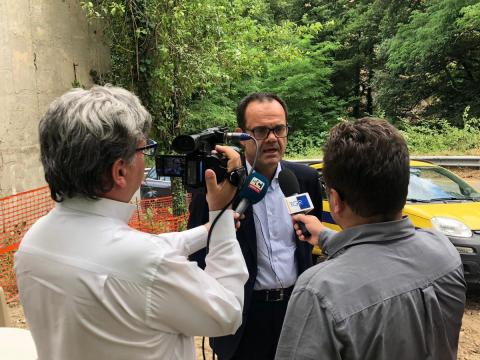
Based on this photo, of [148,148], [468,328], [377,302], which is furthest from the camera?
[468,328]

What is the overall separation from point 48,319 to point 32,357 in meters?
1.39

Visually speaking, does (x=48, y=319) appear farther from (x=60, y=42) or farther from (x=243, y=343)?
(x=60, y=42)

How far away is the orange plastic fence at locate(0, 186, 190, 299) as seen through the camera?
5.12 m

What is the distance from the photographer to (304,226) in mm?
1945

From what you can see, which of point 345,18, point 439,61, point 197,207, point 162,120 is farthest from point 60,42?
point 345,18

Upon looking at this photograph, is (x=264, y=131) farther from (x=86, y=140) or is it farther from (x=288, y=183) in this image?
(x=86, y=140)

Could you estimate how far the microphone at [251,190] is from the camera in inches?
71.9

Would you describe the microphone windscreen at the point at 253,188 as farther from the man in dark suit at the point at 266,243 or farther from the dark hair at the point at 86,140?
the dark hair at the point at 86,140

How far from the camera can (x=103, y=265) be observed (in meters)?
1.14

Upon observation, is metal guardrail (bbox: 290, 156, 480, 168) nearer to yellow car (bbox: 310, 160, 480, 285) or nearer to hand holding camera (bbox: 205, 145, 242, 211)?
yellow car (bbox: 310, 160, 480, 285)

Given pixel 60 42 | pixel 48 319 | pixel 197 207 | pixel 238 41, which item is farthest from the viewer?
pixel 238 41

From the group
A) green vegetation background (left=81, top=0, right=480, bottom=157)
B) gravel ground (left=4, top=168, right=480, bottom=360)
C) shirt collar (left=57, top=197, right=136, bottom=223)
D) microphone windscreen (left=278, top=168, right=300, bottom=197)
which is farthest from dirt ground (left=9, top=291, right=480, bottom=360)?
green vegetation background (left=81, top=0, right=480, bottom=157)

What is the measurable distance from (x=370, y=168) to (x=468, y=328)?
3.69 m

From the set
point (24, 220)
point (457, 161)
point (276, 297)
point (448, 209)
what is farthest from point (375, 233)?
point (457, 161)
